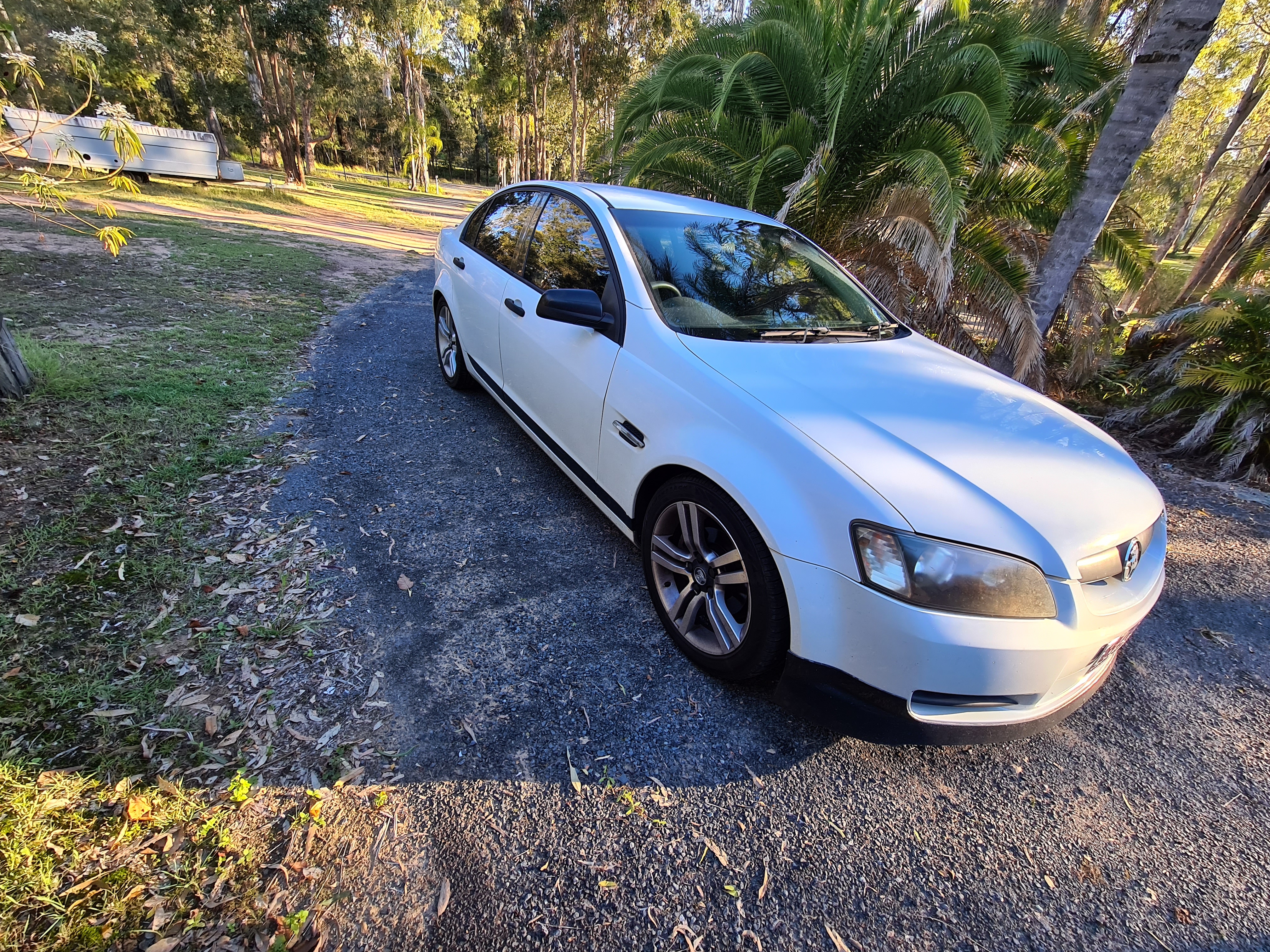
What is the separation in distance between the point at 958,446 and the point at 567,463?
1.84 meters

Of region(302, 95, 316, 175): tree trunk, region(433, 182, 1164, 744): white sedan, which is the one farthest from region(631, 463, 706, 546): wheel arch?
region(302, 95, 316, 175): tree trunk

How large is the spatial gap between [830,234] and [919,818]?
6033 mm

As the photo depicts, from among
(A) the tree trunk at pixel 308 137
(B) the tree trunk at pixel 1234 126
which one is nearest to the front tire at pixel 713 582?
(B) the tree trunk at pixel 1234 126

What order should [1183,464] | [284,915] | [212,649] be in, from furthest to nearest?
[1183,464]
[212,649]
[284,915]

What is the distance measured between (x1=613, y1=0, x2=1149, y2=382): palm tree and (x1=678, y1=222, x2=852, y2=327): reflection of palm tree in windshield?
2758 mm

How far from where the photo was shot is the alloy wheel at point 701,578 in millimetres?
2111

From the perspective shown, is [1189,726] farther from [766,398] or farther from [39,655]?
[39,655]

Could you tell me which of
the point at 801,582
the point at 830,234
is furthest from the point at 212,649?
the point at 830,234

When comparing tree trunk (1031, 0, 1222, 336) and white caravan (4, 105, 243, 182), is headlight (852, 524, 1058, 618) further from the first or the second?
white caravan (4, 105, 243, 182)

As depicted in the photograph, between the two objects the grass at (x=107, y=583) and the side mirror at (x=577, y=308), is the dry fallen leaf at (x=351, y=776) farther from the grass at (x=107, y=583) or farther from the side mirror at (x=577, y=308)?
the side mirror at (x=577, y=308)

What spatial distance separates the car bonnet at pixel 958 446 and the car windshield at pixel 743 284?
0.17m

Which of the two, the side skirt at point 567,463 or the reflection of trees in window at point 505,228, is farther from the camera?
the reflection of trees in window at point 505,228

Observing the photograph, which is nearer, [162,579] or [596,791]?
[596,791]

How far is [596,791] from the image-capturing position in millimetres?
1867
